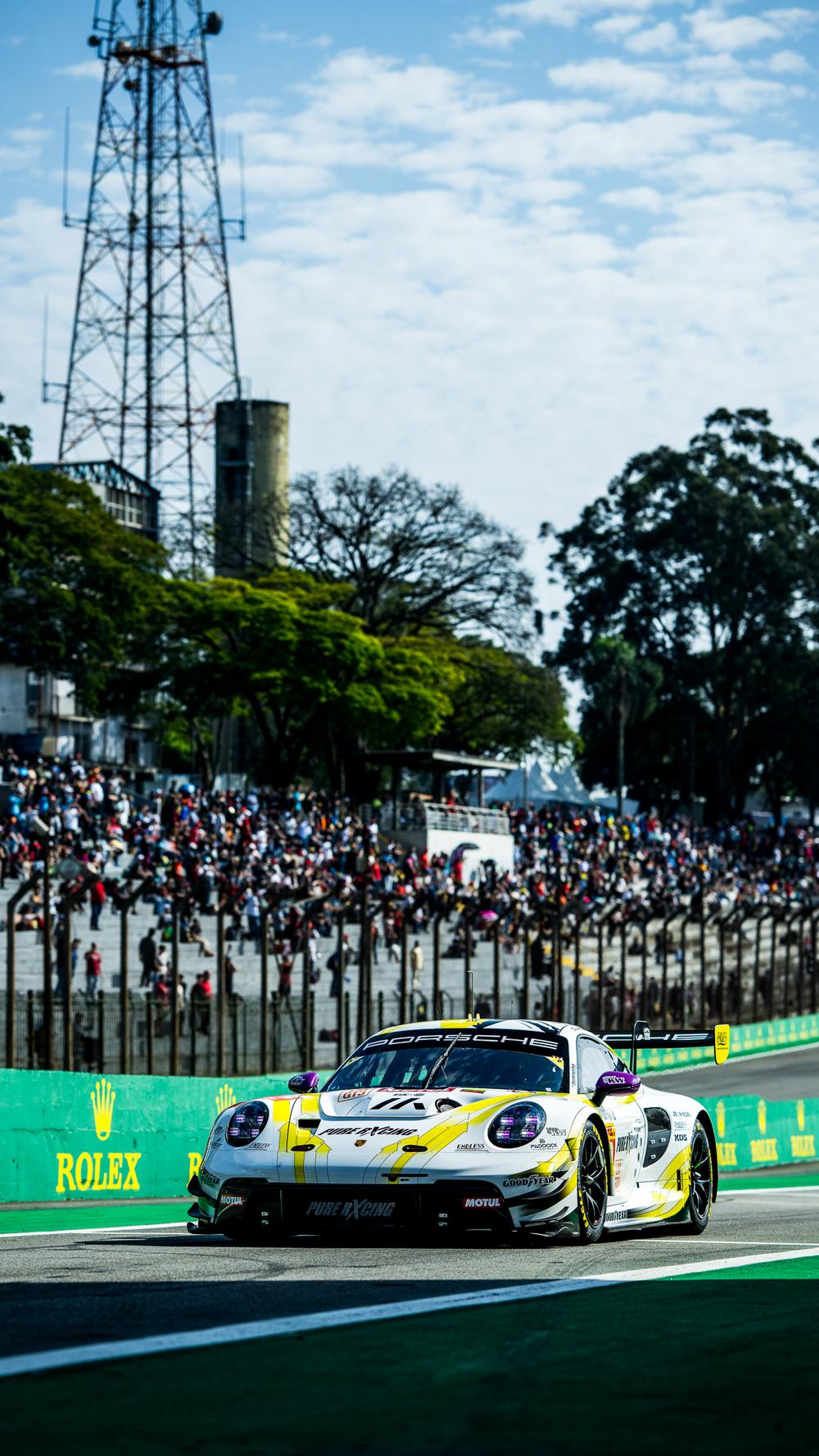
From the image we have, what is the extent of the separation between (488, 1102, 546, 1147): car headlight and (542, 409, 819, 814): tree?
262 feet

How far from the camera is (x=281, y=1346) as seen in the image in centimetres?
596

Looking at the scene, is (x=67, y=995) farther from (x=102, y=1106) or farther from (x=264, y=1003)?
(x=102, y=1106)

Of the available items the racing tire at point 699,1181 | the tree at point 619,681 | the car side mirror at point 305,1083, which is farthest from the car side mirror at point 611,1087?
the tree at point 619,681

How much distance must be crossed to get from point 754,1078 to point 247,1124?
3490 centimetres

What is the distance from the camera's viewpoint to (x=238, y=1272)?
8586 millimetres

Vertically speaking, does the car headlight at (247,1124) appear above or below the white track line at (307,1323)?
above

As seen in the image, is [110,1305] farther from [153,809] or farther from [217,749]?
[217,749]

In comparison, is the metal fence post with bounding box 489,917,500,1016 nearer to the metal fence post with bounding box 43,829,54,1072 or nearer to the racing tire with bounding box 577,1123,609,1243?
the metal fence post with bounding box 43,829,54,1072

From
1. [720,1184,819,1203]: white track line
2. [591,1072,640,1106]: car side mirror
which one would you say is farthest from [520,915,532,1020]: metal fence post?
[591,1072,640,1106]: car side mirror

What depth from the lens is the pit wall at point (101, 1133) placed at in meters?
15.8

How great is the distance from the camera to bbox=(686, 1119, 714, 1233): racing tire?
12.2m

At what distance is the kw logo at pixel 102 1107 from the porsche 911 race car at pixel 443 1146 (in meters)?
6.09

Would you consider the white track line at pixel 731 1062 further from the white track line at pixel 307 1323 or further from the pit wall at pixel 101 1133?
the white track line at pixel 307 1323

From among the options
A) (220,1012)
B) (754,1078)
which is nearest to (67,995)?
(220,1012)
